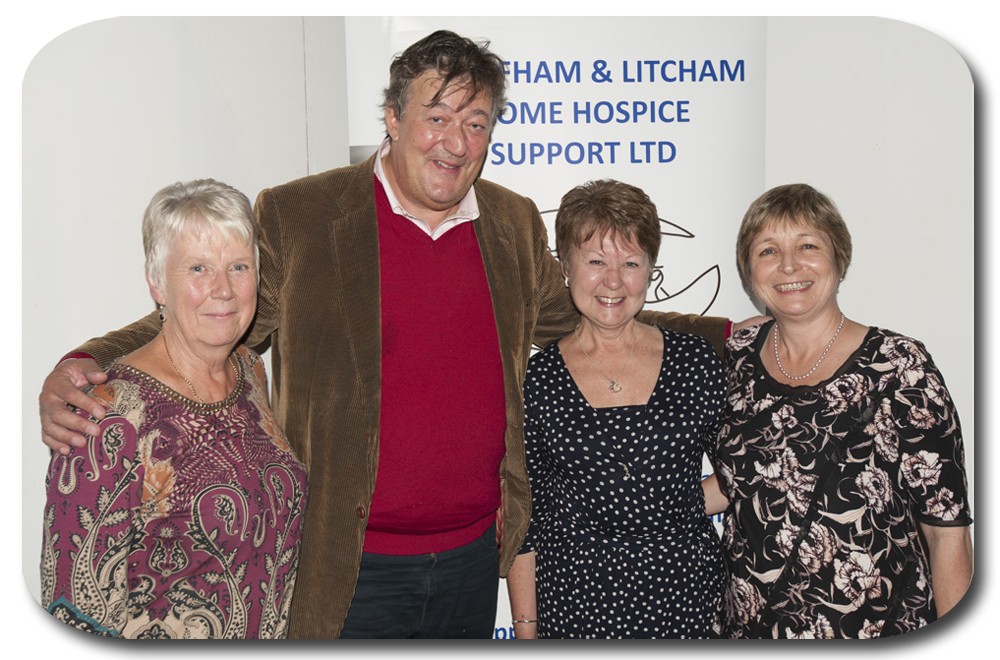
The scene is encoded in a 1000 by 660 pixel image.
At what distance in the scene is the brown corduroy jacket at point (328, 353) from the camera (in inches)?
82.8

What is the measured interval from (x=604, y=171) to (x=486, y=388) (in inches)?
45.4

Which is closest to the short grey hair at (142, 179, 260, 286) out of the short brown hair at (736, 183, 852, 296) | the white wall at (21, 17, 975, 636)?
the white wall at (21, 17, 975, 636)

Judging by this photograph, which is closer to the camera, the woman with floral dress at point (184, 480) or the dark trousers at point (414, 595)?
the woman with floral dress at point (184, 480)

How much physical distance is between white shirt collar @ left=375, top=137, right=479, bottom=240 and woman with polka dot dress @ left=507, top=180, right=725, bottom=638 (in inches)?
12.5

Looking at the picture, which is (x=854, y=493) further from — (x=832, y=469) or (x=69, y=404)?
(x=69, y=404)

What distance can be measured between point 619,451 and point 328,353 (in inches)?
35.7

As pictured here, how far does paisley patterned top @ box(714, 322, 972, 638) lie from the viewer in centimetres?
189

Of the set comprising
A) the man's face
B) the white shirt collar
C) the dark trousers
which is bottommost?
the dark trousers

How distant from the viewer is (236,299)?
1.78 metres

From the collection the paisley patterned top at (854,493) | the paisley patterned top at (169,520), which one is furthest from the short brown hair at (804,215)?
the paisley patterned top at (169,520)

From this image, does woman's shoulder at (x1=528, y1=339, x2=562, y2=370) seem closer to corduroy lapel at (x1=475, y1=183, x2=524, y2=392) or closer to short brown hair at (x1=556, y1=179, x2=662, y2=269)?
corduroy lapel at (x1=475, y1=183, x2=524, y2=392)

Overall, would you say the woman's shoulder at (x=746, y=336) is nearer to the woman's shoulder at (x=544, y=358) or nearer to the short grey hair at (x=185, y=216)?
the woman's shoulder at (x=544, y=358)

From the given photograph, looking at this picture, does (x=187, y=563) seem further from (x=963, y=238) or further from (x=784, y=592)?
(x=963, y=238)

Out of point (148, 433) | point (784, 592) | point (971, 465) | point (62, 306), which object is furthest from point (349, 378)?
point (971, 465)
